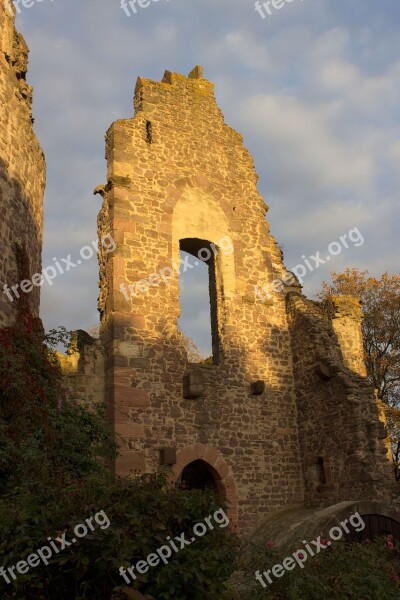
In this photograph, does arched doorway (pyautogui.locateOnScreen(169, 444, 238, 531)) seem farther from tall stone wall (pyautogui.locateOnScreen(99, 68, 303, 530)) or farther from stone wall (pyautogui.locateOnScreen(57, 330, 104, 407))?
stone wall (pyautogui.locateOnScreen(57, 330, 104, 407))

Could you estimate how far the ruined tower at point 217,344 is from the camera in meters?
11.6

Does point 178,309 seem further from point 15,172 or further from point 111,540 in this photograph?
point 111,540

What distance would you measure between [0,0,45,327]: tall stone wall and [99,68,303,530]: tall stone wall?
6.82ft

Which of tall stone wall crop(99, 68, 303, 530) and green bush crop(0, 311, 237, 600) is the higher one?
tall stone wall crop(99, 68, 303, 530)

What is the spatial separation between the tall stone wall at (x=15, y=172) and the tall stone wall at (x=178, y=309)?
2.08 m

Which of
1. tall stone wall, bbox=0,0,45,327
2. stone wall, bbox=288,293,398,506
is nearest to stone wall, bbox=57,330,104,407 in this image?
tall stone wall, bbox=0,0,45,327

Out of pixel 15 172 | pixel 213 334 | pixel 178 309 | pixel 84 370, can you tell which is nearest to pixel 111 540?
pixel 15 172

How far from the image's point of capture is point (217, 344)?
1307cm

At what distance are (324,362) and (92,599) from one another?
857cm

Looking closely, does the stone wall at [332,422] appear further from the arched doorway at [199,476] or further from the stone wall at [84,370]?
the stone wall at [84,370]

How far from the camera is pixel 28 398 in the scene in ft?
27.3

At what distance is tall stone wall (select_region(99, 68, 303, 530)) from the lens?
11.6m

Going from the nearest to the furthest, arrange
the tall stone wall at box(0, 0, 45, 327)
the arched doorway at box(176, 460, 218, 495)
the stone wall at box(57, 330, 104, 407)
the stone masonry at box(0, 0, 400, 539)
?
the tall stone wall at box(0, 0, 45, 327) → the stone masonry at box(0, 0, 400, 539) → the stone wall at box(57, 330, 104, 407) → the arched doorway at box(176, 460, 218, 495)

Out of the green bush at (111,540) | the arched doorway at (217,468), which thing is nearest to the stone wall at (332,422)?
the arched doorway at (217,468)
